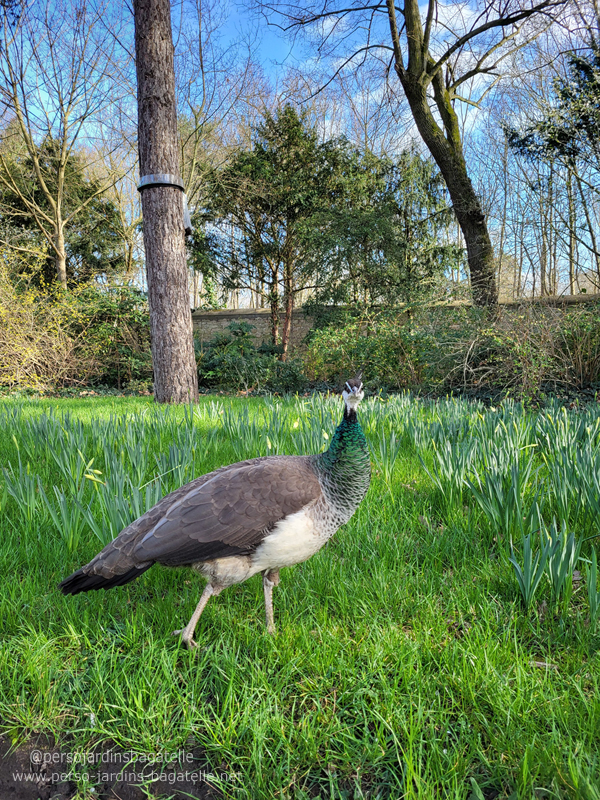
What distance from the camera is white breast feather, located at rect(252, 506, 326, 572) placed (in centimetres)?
158

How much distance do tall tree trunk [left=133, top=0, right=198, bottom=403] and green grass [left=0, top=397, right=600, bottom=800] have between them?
3.88 metres

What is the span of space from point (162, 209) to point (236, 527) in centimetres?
553

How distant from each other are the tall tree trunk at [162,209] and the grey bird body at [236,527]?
15.2 feet

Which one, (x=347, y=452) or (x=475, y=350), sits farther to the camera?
(x=475, y=350)

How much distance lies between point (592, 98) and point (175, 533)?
11.8 m

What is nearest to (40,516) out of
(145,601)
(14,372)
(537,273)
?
(145,601)

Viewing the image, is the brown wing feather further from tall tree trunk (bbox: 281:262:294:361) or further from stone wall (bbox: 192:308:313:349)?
stone wall (bbox: 192:308:313:349)

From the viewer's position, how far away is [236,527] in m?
1.56

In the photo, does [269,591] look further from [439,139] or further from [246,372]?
[439,139]

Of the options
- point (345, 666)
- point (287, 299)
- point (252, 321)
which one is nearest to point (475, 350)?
point (345, 666)

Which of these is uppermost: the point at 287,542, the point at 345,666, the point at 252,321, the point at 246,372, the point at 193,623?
the point at 252,321

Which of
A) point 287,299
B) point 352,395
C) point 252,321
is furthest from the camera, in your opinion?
point 252,321

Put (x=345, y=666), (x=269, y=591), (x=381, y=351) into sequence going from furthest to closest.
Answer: (x=381, y=351) → (x=269, y=591) → (x=345, y=666)

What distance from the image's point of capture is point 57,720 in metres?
1.38
